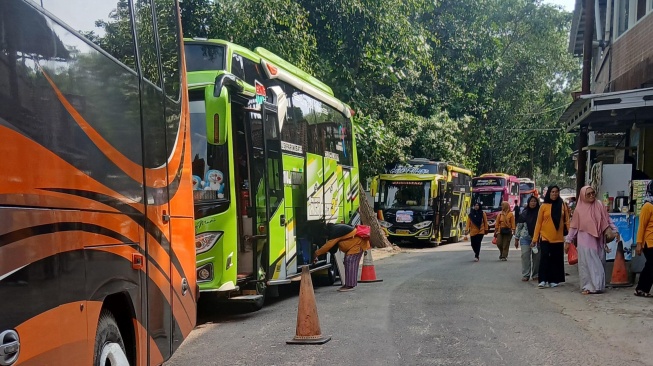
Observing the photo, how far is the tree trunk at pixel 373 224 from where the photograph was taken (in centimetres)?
2408

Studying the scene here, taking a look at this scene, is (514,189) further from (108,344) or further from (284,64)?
(108,344)

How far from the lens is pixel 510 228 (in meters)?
18.1

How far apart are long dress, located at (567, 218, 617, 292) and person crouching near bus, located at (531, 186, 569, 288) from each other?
745 mm

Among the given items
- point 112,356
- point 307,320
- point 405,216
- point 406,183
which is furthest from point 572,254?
point 406,183

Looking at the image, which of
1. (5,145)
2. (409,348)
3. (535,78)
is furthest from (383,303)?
(535,78)

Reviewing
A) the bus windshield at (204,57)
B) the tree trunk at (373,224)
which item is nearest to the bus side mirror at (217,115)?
the bus windshield at (204,57)

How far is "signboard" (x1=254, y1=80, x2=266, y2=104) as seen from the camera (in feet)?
32.9

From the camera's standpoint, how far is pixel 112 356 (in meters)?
4.27

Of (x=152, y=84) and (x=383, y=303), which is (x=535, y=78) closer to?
(x=383, y=303)

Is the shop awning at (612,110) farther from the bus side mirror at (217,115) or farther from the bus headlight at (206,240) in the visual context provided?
the bus headlight at (206,240)

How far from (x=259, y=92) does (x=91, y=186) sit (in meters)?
6.42

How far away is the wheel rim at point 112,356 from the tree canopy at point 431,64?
37.8 ft

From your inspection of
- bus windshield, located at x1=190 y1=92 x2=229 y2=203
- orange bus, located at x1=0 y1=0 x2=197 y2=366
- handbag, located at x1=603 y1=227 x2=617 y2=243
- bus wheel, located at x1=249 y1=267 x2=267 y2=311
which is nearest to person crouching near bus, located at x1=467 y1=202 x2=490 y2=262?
handbag, located at x1=603 y1=227 x2=617 y2=243

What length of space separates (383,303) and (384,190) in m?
17.0
